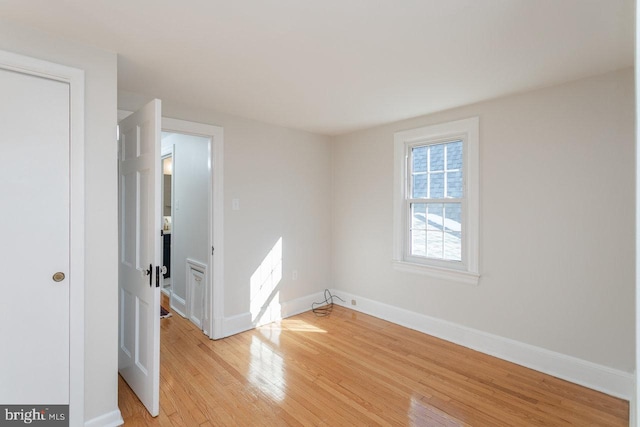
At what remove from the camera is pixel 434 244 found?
3350mm

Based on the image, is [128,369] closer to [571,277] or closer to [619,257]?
[571,277]

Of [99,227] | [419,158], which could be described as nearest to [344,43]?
[99,227]

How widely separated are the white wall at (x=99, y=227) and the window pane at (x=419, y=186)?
282cm

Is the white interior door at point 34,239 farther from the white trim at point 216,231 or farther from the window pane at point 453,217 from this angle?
the window pane at point 453,217

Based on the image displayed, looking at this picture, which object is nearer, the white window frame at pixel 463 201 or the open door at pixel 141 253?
the open door at pixel 141 253

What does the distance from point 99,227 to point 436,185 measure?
2.98 metres

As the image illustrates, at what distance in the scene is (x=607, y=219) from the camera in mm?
2266

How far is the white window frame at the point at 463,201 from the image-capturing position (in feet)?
9.66

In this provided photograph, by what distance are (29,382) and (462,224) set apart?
3.40 metres

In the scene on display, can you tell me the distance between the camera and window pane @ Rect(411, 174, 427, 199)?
3.42 m

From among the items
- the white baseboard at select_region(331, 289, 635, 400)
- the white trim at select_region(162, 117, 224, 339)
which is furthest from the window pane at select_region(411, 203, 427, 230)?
the white trim at select_region(162, 117, 224, 339)

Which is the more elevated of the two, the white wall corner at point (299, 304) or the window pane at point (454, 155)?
the window pane at point (454, 155)

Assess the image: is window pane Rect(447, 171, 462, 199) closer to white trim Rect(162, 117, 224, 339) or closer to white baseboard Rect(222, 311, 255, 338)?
white trim Rect(162, 117, 224, 339)

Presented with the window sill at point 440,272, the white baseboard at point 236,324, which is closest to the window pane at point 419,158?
the window sill at point 440,272
